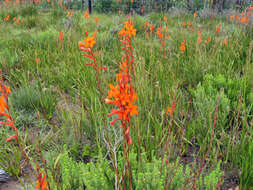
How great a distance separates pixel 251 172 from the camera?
1.24 meters

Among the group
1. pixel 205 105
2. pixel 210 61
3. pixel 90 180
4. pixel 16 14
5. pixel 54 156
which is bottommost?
pixel 54 156

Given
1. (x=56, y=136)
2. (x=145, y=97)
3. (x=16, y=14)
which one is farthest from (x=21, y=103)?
(x=16, y=14)

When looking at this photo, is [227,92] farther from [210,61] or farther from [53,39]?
[53,39]

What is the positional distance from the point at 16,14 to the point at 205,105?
6.97 metres

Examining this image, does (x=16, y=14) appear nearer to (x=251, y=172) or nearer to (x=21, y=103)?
(x=21, y=103)

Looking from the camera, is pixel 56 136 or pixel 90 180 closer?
pixel 90 180

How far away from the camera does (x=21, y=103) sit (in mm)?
2264

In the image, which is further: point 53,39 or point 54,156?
point 53,39

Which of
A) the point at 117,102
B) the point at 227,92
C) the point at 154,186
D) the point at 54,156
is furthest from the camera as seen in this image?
the point at 227,92

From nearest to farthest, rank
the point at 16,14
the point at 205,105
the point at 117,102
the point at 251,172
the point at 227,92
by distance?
1. the point at 117,102
2. the point at 251,172
3. the point at 205,105
4. the point at 227,92
5. the point at 16,14

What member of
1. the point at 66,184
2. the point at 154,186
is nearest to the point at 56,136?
the point at 66,184

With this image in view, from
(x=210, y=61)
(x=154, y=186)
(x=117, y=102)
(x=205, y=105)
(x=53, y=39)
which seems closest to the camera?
(x=117, y=102)

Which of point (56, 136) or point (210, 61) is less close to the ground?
point (210, 61)

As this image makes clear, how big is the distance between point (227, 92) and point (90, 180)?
1.72m
